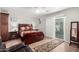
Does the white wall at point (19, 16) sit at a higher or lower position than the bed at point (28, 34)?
higher

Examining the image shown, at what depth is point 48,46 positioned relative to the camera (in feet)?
6.38

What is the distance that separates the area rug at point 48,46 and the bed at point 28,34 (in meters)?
0.16

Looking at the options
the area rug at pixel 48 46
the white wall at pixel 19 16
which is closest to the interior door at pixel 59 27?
the area rug at pixel 48 46

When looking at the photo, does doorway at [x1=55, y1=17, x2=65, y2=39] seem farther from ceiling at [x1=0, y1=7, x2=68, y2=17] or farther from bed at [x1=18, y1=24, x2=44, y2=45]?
bed at [x1=18, y1=24, x2=44, y2=45]

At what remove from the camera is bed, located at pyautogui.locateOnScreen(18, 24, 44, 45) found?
1918 mm

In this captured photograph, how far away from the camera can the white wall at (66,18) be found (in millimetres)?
1869

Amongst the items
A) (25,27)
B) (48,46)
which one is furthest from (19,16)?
(48,46)

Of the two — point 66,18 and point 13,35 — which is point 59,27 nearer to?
point 66,18

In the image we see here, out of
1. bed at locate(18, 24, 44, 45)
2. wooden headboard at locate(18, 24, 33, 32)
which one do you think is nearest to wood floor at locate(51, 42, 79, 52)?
bed at locate(18, 24, 44, 45)

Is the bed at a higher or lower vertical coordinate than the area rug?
higher

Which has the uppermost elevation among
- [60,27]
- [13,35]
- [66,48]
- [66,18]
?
[66,18]

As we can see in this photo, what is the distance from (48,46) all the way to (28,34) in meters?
0.47

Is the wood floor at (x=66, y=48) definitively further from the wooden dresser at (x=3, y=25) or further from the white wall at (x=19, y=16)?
the wooden dresser at (x=3, y=25)

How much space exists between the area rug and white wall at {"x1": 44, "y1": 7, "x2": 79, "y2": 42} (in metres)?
0.15
